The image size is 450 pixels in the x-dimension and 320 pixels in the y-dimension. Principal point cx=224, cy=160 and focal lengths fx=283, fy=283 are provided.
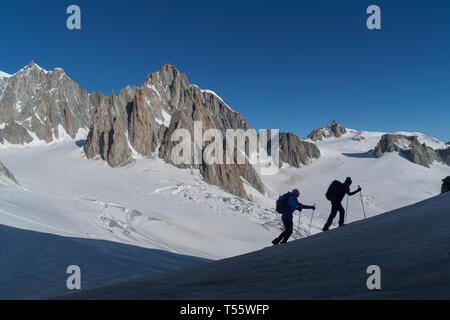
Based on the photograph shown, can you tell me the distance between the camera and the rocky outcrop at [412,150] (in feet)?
382

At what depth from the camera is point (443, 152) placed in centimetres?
12800

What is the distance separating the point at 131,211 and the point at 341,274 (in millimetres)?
22736

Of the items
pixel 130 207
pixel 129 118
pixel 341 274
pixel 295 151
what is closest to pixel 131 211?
pixel 130 207

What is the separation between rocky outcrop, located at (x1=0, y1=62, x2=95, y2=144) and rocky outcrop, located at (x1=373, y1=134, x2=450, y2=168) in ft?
418

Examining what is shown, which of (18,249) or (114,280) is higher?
(18,249)

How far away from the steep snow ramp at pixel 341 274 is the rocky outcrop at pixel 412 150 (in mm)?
132471

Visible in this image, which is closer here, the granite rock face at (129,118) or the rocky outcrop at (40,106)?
the granite rock face at (129,118)

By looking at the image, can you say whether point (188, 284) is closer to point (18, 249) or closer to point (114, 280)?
point (114, 280)

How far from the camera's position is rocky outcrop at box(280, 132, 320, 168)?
123m

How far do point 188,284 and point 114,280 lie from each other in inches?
144

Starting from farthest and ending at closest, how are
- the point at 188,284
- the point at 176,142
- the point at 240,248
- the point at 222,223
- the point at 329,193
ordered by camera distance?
the point at 176,142 < the point at 222,223 < the point at 240,248 < the point at 329,193 < the point at 188,284

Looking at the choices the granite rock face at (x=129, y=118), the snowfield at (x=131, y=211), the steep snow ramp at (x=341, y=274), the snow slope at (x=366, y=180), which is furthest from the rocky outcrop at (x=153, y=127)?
the steep snow ramp at (x=341, y=274)

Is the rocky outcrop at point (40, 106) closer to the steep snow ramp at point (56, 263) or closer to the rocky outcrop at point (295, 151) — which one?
the rocky outcrop at point (295, 151)

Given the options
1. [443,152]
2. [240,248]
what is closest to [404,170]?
[443,152]
